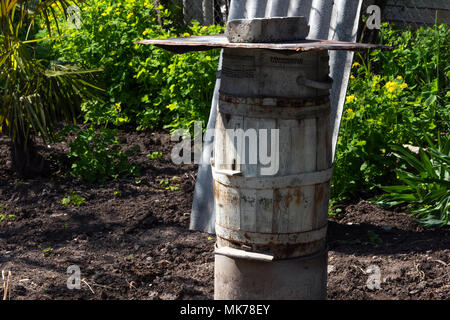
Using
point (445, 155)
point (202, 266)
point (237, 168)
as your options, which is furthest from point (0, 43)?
point (445, 155)

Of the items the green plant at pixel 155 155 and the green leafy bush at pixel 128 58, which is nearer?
the green plant at pixel 155 155

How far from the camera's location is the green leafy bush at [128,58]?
6.56 metres

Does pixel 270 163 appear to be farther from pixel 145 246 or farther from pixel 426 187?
pixel 426 187

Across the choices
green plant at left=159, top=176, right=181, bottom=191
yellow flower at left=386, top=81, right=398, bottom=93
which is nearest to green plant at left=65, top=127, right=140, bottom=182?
green plant at left=159, top=176, right=181, bottom=191

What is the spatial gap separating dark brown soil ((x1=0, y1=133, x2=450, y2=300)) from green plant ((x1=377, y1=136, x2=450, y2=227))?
0.33 ft

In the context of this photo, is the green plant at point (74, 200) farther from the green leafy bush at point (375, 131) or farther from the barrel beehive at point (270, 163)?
the barrel beehive at point (270, 163)

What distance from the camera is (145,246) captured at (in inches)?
182

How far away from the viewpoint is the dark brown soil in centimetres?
400

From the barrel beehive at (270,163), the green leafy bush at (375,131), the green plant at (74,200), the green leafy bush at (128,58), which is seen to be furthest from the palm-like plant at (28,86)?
the barrel beehive at (270,163)

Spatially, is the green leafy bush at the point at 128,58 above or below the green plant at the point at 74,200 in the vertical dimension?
above

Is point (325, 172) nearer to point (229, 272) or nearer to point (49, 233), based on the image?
point (229, 272)

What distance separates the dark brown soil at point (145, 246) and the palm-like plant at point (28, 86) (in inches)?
21.5

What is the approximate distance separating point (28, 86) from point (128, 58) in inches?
75.8

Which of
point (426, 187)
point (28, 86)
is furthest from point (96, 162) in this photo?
point (426, 187)
